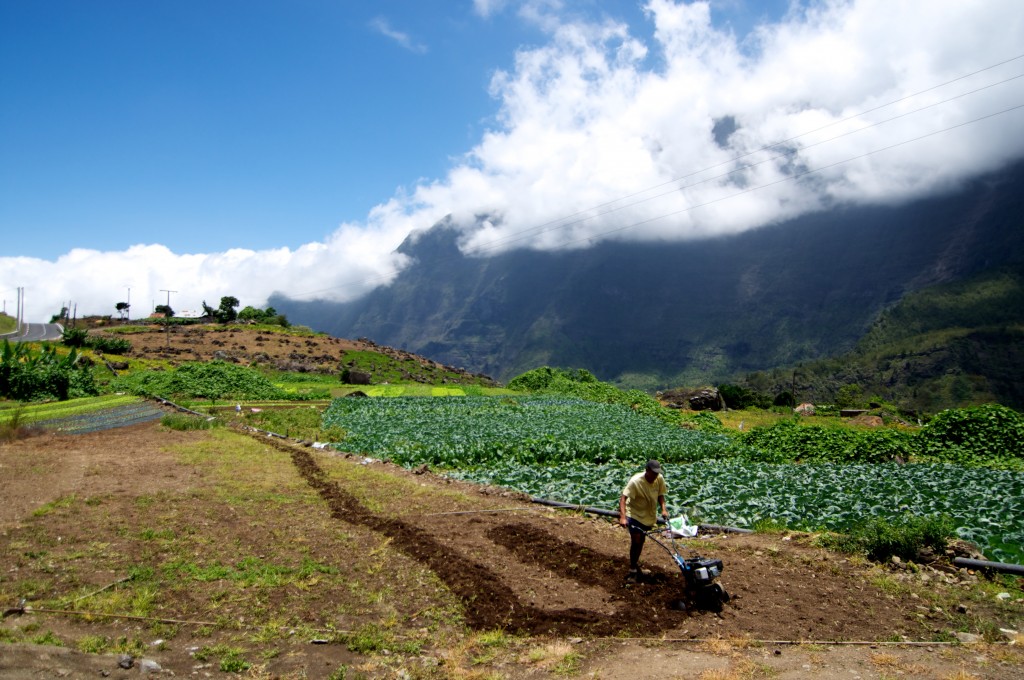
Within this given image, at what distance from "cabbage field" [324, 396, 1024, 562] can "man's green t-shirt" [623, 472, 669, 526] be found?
4.30m

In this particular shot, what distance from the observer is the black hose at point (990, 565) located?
943 cm

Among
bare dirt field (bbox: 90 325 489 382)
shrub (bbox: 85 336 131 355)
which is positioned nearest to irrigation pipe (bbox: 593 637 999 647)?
bare dirt field (bbox: 90 325 489 382)

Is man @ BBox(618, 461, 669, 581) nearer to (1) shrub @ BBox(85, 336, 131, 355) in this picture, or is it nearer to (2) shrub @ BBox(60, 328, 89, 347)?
(1) shrub @ BBox(85, 336, 131, 355)

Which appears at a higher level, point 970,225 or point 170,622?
point 970,225

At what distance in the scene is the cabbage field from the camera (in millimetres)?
12961

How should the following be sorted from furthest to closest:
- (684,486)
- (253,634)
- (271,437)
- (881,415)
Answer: (881,415) < (271,437) < (684,486) < (253,634)

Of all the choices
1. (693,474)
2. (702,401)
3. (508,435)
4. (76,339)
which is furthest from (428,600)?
(76,339)

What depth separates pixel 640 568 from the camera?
1016 cm

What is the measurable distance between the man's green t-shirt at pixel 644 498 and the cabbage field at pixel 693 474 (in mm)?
4305

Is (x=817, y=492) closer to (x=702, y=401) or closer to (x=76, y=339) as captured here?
(x=702, y=401)

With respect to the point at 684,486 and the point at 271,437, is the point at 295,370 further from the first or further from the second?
the point at 684,486

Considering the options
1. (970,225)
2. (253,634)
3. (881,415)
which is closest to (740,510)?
(253,634)

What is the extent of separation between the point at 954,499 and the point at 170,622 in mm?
15315

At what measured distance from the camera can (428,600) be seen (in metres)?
9.17
